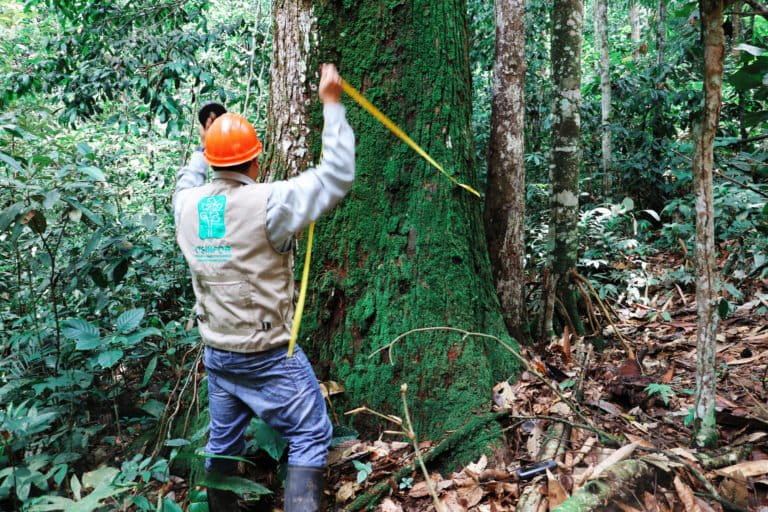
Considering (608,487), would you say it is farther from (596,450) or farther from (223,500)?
(223,500)

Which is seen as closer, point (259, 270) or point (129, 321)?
point (259, 270)

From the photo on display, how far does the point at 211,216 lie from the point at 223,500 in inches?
59.4

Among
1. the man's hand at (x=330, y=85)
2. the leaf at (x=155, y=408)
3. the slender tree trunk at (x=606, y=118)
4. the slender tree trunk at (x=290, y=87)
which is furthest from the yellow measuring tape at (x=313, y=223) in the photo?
the slender tree trunk at (x=606, y=118)

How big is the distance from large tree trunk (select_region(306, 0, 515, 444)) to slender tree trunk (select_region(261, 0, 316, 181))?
0.40ft

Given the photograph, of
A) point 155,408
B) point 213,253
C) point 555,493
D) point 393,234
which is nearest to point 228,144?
point 213,253

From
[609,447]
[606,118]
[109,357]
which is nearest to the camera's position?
[609,447]

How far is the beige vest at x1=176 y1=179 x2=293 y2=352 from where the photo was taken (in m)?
2.38

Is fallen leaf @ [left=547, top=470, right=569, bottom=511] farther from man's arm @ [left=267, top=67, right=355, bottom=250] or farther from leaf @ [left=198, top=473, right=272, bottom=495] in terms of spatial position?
man's arm @ [left=267, top=67, right=355, bottom=250]

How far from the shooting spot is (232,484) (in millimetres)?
2656

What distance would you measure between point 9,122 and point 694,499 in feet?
14.5

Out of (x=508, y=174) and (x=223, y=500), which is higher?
(x=508, y=174)

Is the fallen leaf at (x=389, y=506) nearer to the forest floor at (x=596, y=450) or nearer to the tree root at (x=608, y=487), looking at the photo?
the forest floor at (x=596, y=450)

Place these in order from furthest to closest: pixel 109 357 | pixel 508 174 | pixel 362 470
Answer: pixel 508 174, pixel 109 357, pixel 362 470

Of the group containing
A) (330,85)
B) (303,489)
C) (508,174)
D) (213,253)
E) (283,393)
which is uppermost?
(330,85)
